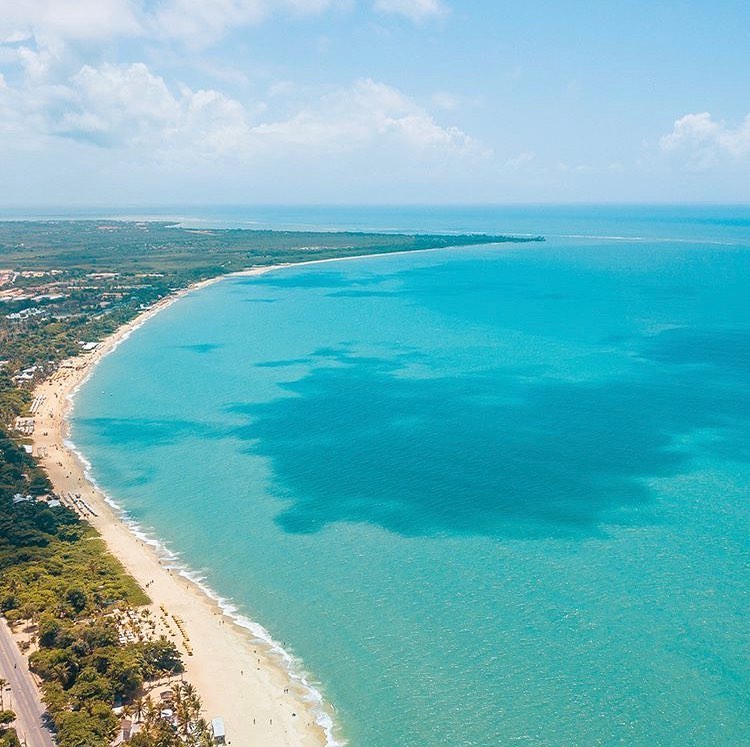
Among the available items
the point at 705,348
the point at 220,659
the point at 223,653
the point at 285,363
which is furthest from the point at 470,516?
the point at 705,348

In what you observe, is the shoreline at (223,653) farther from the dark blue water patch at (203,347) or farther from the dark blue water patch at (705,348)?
the dark blue water patch at (705,348)

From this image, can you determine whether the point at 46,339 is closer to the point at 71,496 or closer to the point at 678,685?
the point at 71,496

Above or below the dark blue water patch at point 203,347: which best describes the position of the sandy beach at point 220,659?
below

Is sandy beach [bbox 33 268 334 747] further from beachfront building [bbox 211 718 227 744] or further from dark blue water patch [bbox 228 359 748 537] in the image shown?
dark blue water patch [bbox 228 359 748 537]

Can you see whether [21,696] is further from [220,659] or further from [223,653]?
[223,653]

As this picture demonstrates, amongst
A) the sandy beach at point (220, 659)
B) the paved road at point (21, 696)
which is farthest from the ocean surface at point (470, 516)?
the paved road at point (21, 696)

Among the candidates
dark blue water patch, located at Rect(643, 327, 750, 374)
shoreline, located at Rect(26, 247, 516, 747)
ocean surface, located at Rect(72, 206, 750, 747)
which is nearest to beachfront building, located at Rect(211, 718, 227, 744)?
shoreline, located at Rect(26, 247, 516, 747)
